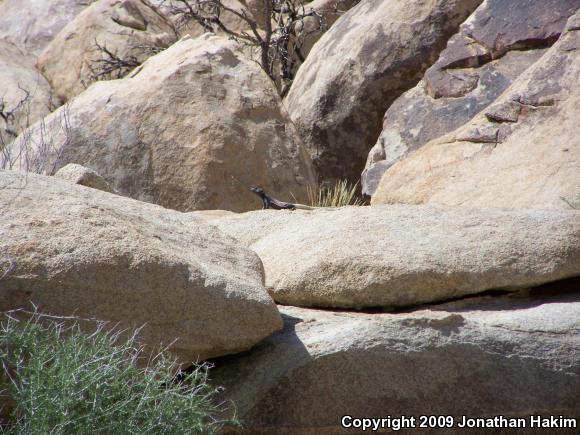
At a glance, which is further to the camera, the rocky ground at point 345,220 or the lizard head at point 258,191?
the lizard head at point 258,191

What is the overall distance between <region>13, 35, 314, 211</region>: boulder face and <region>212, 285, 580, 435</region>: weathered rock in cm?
311

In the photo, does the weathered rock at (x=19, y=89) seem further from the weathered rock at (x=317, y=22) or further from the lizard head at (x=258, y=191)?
the lizard head at (x=258, y=191)

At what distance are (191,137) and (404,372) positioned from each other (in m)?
3.68

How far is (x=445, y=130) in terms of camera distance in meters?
6.90

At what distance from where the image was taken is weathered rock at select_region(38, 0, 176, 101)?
11.5 m

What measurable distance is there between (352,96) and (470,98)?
1333mm

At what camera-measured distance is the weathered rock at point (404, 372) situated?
3.23 m

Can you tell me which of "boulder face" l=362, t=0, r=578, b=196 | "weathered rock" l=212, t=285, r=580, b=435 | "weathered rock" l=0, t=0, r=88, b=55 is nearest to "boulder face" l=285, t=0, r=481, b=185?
"boulder face" l=362, t=0, r=578, b=196

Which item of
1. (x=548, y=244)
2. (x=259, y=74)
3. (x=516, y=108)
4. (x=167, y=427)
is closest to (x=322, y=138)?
(x=259, y=74)

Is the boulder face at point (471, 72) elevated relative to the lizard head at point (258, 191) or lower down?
elevated

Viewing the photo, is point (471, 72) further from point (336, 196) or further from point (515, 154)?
point (515, 154)

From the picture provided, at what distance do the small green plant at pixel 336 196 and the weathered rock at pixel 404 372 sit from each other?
3.37m

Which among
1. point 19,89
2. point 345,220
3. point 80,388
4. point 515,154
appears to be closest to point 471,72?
point 515,154

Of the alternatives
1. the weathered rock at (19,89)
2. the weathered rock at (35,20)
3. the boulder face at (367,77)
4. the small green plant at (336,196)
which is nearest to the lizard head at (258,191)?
the small green plant at (336,196)
